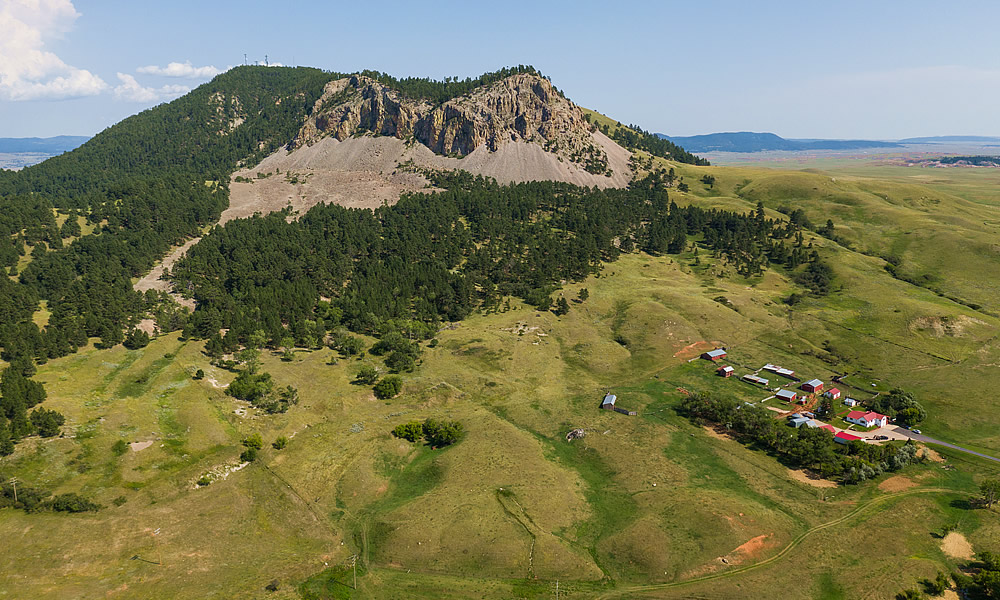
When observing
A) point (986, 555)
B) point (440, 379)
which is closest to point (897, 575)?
point (986, 555)

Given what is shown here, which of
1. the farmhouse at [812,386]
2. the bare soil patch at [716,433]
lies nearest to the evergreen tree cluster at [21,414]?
the bare soil patch at [716,433]

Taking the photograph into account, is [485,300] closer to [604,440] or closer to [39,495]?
[604,440]

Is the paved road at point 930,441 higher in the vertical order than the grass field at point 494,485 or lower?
lower

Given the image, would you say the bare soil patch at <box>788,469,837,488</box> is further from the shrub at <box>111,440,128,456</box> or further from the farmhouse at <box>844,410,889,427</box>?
the shrub at <box>111,440,128,456</box>

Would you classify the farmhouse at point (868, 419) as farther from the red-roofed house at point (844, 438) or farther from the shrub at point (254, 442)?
the shrub at point (254, 442)

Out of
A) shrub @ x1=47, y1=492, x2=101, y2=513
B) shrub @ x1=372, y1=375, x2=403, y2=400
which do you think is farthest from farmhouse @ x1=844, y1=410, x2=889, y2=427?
shrub @ x1=47, y1=492, x2=101, y2=513

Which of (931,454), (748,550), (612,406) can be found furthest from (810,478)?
(612,406)

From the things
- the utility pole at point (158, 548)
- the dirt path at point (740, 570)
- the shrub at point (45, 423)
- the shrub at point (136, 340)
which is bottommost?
the dirt path at point (740, 570)
